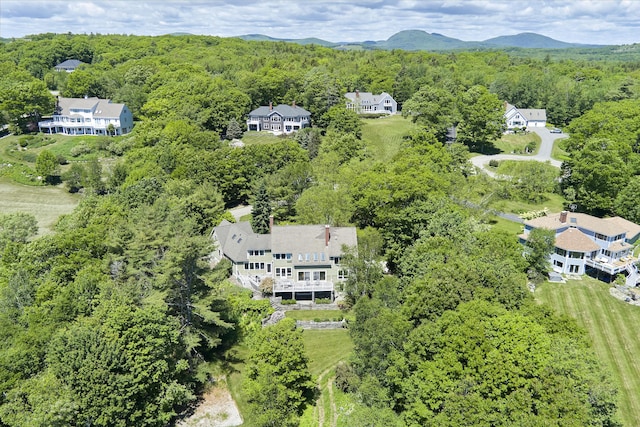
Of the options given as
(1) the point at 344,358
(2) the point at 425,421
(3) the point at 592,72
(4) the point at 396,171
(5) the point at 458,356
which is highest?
(3) the point at 592,72

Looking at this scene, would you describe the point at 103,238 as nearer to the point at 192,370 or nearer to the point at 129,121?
the point at 192,370

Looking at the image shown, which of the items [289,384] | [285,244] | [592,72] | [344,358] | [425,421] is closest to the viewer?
[425,421]

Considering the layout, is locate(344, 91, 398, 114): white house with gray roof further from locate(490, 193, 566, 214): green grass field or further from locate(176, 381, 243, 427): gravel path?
locate(176, 381, 243, 427): gravel path

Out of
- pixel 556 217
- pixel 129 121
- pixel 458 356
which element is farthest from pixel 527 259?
pixel 129 121

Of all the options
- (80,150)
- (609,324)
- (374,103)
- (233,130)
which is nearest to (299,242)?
(609,324)

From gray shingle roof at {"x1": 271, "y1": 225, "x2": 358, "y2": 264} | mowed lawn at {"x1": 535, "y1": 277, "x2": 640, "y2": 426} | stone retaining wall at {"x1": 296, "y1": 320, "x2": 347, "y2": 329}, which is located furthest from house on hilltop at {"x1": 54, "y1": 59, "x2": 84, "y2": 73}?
mowed lawn at {"x1": 535, "y1": 277, "x2": 640, "y2": 426}

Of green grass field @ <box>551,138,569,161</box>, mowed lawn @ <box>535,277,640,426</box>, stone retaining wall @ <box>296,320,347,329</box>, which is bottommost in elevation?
stone retaining wall @ <box>296,320,347,329</box>
